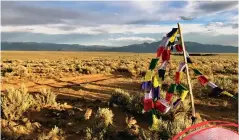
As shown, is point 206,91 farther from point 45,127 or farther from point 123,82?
point 45,127

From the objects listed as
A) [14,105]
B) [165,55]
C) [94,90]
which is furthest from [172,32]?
[94,90]

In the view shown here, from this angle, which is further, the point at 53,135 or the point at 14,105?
the point at 14,105

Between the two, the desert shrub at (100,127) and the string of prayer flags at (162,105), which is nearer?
the string of prayer flags at (162,105)

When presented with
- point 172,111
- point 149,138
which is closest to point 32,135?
point 149,138

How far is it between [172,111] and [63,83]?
9.48 meters

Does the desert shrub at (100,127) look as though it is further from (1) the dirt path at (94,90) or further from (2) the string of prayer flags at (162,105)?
(1) the dirt path at (94,90)

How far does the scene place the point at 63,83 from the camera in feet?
61.0

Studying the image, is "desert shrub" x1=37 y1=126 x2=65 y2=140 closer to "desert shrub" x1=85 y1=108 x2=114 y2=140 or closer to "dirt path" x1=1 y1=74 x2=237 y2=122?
"desert shrub" x1=85 y1=108 x2=114 y2=140

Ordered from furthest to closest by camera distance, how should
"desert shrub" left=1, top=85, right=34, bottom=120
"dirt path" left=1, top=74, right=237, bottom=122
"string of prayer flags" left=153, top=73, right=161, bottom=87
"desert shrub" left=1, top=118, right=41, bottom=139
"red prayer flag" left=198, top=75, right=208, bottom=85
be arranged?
"dirt path" left=1, top=74, right=237, bottom=122, "desert shrub" left=1, top=85, right=34, bottom=120, "desert shrub" left=1, top=118, right=41, bottom=139, "red prayer flag" left=198, top=75, right=208, bottom=85, "string of prayer flags" left=153, top=73, right=161, bottom=87

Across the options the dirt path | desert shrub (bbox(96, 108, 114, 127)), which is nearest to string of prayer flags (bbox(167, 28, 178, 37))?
desert shrub (bbox(96, 108, 114, 127))

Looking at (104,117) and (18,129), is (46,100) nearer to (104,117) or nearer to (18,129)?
(18,129)

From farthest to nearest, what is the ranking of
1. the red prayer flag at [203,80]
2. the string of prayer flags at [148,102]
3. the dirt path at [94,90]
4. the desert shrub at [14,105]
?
the dirt path at [94,90] → the desert shrub at [14,105] → the red prayer flag at [203,80] → the string of prayer flags at [148,102]

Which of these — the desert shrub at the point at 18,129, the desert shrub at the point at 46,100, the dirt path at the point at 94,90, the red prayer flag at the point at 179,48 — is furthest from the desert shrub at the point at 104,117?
the red prayer flag at the point at 179,48

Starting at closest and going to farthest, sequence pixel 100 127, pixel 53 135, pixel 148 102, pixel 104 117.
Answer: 1. pixel 148 102
2. pixel 53 135
3. pixel 100 127
4. pixel 104 117
